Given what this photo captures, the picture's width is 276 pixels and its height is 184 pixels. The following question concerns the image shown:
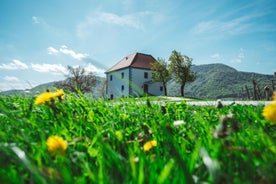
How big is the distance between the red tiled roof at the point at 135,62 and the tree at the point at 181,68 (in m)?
6.35

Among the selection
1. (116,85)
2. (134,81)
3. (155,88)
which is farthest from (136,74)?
(116,85)

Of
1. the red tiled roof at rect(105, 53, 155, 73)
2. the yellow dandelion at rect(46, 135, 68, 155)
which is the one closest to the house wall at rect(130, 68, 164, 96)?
Result: the red tiled roof at rect(105, 53, 155, 73)

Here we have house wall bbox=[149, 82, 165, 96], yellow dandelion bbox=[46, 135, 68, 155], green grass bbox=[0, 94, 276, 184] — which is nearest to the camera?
green grass bbox=[0, 94, 276, 184]

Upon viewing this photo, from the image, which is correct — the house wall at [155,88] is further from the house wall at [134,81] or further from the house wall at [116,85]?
the house wall at [116,85]

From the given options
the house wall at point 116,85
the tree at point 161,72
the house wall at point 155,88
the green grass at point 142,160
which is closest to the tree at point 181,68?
the tree at point 161,72

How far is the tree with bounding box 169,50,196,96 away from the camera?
44.1 metres

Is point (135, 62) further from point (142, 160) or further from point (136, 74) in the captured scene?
point (142, 160)

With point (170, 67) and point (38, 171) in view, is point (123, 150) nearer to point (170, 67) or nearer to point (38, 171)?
Answer: point (38, 171)

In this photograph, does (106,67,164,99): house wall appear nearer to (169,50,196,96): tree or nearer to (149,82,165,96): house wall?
(149,82,165,96): house wall

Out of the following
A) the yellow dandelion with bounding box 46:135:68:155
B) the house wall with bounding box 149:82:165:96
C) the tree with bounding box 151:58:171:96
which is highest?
the tree with bounding box 151:58:171:96

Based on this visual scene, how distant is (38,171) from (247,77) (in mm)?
110431

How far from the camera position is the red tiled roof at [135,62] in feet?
153

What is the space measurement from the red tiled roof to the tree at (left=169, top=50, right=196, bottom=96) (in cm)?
635

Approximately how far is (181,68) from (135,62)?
999 centimetres
